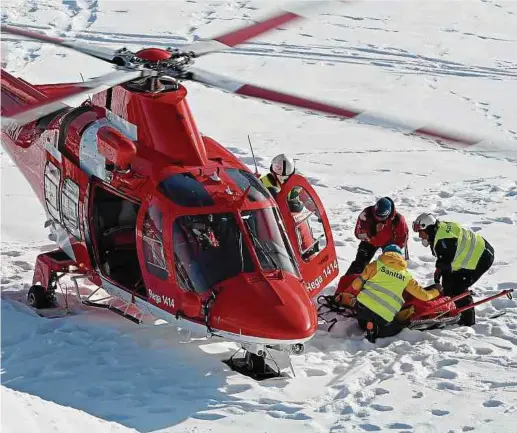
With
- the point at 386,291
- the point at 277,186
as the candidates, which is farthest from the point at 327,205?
the point at 386,291

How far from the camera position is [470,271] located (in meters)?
9.95

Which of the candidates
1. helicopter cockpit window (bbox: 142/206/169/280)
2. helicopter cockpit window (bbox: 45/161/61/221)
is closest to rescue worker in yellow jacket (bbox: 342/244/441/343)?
helicopter cockpit window (bbox: 142/206/169/280)

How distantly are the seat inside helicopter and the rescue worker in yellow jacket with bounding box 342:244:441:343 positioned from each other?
7.34 ft

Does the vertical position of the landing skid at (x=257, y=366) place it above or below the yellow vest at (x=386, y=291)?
below

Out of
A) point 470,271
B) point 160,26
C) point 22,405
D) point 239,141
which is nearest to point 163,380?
point 22,405

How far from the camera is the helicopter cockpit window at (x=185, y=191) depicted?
8.59 metres

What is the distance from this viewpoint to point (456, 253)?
32.5ft

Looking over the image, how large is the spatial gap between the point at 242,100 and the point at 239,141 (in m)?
2.56

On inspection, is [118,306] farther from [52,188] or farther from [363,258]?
[363,258]

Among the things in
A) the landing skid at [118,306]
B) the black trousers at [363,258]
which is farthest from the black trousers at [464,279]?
the landing skid at [118,306]

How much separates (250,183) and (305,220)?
47.2 inches

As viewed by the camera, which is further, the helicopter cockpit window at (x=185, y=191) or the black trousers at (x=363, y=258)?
the black trousers at (x=363, y=258)

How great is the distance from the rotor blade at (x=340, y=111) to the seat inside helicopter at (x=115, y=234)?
5.81 ft

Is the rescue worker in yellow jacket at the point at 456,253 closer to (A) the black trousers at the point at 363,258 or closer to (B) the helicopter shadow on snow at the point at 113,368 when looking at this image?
(A) the black trousers at the point at 363,258
